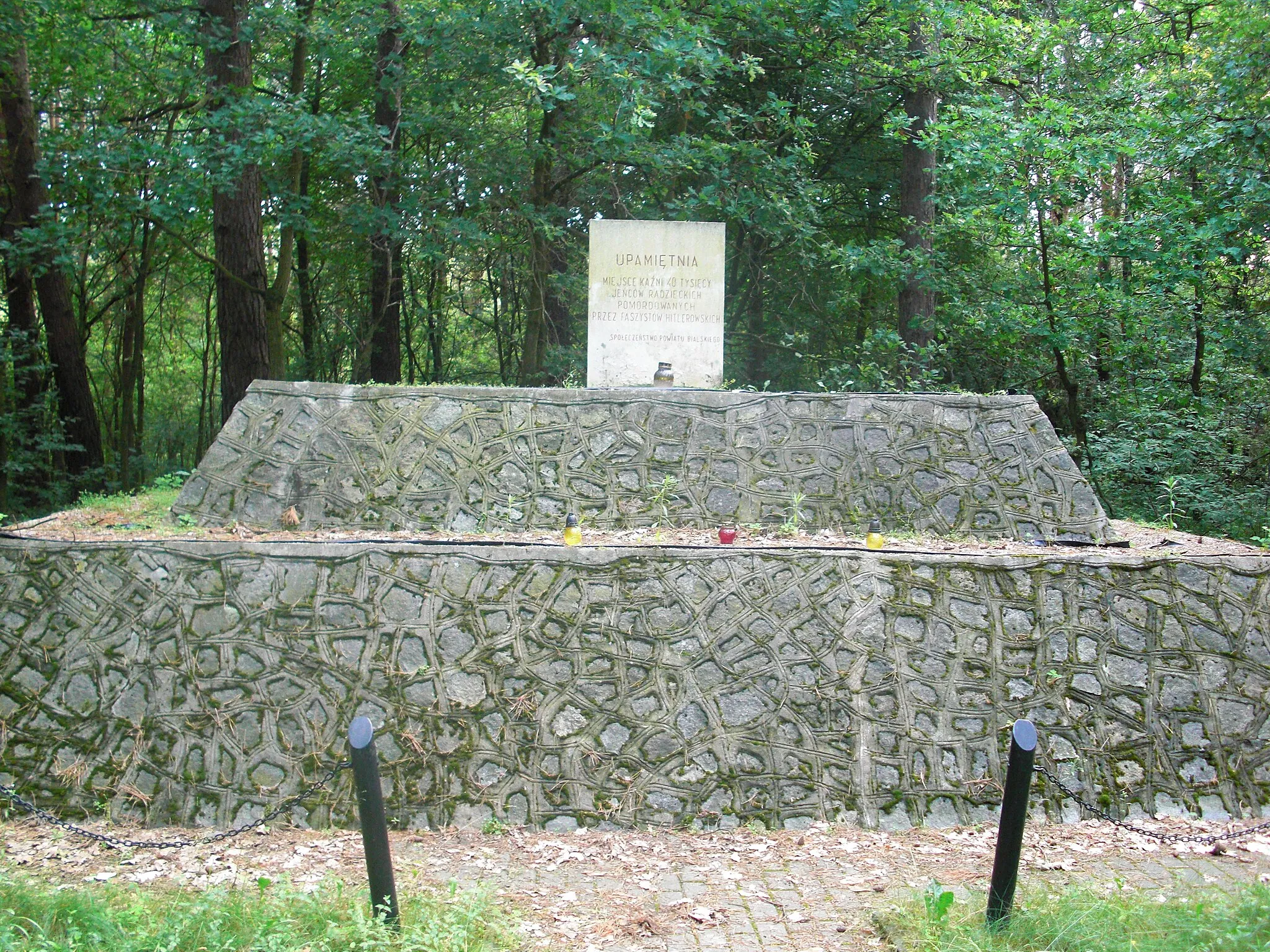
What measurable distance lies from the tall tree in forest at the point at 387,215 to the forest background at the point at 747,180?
0.06 m

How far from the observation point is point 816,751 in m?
5.51

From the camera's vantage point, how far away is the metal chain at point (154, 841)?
15.1 feet

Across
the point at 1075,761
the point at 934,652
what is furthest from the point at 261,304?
the point at 1075,761

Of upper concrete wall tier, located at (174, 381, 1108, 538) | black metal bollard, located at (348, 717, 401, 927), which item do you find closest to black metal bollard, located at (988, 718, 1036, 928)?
black metal bollard, located at (348, 717, 401, 927)

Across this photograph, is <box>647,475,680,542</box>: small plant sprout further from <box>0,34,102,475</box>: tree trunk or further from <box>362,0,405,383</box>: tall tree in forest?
<box>0,34,102,475</box>: tree trunk

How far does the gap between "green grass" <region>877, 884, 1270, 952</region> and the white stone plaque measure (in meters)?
4.98

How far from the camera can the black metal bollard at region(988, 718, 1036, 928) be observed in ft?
12.4

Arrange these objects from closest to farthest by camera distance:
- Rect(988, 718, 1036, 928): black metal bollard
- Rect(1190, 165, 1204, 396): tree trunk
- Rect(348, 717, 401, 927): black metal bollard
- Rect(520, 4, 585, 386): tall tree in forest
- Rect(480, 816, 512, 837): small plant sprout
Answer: Rect(348, 717, 401, 927): black metal bollard, Rect(988, 718, 1036, 928): black metal bollard, Rect(480, 816, 512, 837): small plant sprout, Rect(520, 4, 585, 386): tall tree in forest, Rect(1190, 165, 1204, 396): tree trunk

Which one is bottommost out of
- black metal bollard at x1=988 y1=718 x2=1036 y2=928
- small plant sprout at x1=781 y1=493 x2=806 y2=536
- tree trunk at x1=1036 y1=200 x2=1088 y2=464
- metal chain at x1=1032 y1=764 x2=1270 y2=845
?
metal chain at x1=1032 y1=764 x2=1270 y2=845

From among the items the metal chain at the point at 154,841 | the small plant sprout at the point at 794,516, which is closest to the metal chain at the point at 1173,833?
the small plant sprout at the point at 794,516

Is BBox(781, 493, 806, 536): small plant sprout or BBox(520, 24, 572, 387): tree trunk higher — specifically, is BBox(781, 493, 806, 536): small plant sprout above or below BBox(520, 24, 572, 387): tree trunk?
below

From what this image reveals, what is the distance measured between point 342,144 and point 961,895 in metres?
9.06

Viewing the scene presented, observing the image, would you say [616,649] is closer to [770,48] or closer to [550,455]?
[550,455]

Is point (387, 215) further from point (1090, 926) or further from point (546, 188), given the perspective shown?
point (1090, 926)
